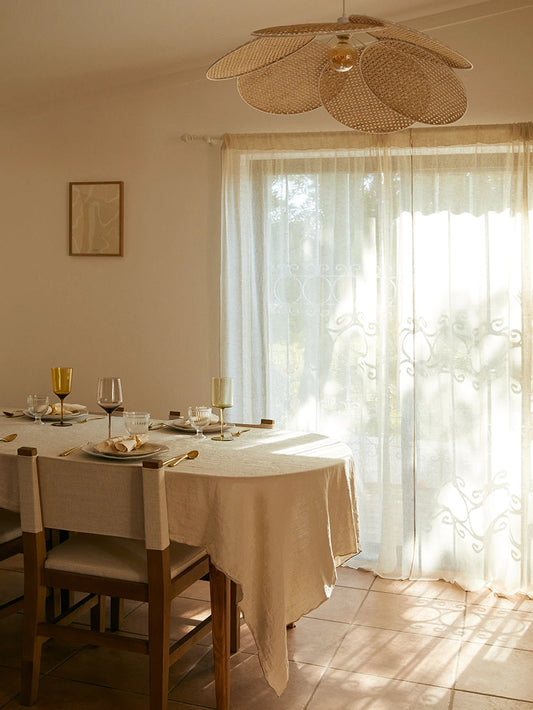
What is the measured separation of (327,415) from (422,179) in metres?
1.24

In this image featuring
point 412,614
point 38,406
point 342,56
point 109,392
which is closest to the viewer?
point 342,56

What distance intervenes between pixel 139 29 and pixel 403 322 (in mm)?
1826

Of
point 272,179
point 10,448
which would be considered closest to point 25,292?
point 272,179

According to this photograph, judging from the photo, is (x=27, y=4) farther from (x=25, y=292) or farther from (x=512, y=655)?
(x=512, y=655)

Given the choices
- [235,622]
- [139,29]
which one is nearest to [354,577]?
[235,622]

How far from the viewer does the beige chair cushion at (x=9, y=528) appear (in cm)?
258

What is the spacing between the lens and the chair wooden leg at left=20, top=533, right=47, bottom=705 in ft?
7.49

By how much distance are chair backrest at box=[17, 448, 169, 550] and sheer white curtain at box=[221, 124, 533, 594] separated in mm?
1558

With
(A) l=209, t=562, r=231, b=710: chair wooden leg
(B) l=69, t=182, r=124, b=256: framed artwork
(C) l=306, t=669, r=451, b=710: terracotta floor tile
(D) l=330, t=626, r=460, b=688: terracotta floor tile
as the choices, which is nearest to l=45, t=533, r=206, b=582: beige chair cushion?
(A) l=209, t=562, r=231, b=710: chair wooden leg

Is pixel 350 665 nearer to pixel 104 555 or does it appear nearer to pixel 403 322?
pixel 104 555

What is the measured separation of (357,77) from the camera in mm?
2195

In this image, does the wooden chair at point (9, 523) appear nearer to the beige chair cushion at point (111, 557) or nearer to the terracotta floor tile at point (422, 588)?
the beige chair cushion at point (111, 557)

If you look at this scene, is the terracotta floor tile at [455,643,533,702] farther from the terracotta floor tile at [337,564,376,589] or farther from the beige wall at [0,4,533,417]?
the beige wall at [0,4,533,417]

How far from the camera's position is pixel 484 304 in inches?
136
